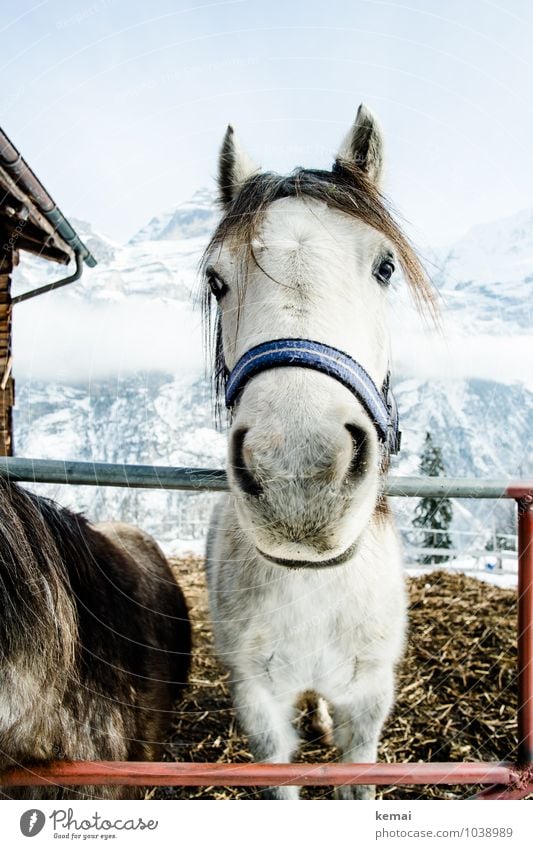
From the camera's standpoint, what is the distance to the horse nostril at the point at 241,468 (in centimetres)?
84

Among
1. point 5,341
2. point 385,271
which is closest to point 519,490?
point 385,271

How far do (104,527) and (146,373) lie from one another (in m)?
0.91

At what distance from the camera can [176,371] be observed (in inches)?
71.2

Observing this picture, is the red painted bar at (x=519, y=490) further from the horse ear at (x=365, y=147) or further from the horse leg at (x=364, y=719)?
the horse ear at (x=365, y=147)

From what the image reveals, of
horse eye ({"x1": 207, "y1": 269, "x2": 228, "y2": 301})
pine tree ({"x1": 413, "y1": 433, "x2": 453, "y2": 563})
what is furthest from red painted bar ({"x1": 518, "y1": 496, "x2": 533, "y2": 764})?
pine tree ({"x1": 413, "y1": 433, "x2": 453, "y2": 563})

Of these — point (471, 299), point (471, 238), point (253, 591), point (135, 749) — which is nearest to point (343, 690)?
point (253, 591)

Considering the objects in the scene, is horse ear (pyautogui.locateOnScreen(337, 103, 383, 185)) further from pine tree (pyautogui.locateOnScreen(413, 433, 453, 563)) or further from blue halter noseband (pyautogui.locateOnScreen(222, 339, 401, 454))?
pine tree (pyautogui.locateOnScreen(413, 433, 453, 563))

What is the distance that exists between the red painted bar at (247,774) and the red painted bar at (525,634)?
11cm

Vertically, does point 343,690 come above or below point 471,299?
below

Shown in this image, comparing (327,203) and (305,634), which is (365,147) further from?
(305,634)

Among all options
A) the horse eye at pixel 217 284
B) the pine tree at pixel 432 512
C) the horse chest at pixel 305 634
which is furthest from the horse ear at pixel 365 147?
the pine tree at pixel 432 512

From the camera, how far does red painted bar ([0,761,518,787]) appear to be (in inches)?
40.6

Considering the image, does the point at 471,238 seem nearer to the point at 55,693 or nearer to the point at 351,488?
the point at 351,488

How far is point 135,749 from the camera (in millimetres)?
1321
